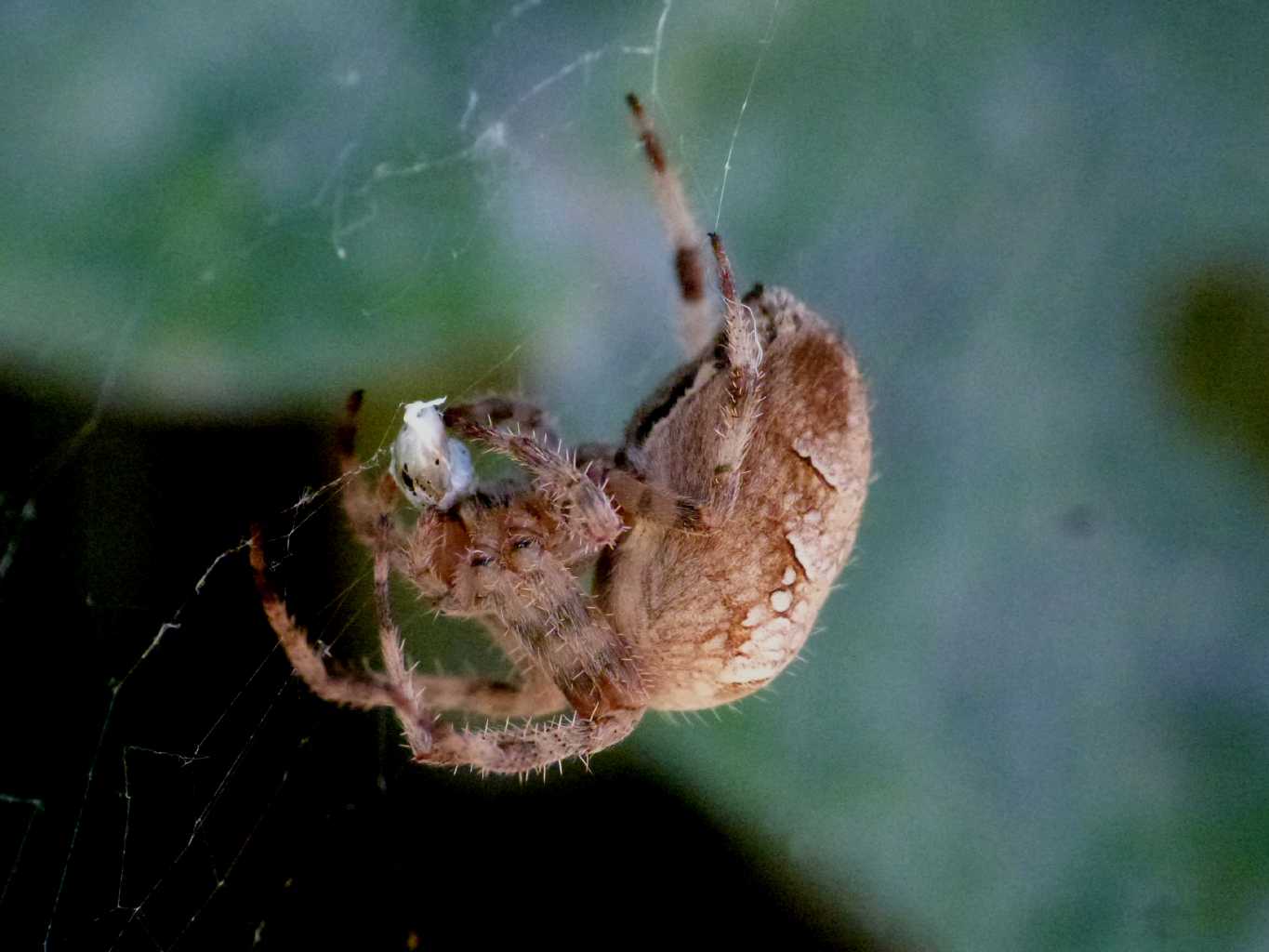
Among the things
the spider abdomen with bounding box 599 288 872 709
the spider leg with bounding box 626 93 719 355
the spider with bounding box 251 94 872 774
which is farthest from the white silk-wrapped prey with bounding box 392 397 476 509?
the spider leg with bounding box 626 93 719 355

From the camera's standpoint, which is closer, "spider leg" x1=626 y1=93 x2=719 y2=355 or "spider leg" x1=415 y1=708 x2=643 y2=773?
"spider leg" x1=415 y1=708 x2=643 y2=773

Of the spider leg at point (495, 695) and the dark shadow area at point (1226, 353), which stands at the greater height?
the dark shadow area at point (1226, 353)

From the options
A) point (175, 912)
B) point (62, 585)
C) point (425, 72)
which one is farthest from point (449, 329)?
point (175, 912)

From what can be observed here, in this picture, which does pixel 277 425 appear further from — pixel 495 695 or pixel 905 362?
pixel 905 362

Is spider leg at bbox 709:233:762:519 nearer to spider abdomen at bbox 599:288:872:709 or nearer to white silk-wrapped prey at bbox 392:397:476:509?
spider abdomen at bbox 599:288:872:709

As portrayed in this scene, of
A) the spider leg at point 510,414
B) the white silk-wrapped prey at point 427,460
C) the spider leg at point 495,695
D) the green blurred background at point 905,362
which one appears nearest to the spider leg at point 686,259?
the green blurred background at point 905,362

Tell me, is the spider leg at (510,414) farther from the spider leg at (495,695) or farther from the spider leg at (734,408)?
the spider leg at (495,695)

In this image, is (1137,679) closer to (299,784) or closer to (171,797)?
(299,784)
